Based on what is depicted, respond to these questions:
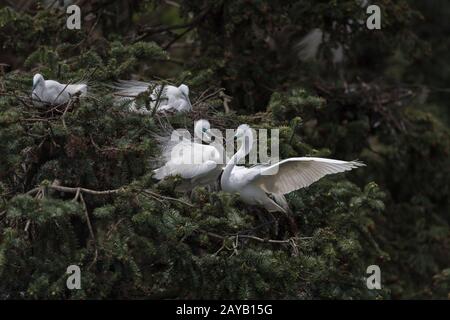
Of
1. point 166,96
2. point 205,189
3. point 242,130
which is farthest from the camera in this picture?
point 166,96

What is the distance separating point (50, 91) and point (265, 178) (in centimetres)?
114

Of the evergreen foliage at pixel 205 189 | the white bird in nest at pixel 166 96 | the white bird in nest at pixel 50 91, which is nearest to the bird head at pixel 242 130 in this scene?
the evergreen foliage at pixel 205 189

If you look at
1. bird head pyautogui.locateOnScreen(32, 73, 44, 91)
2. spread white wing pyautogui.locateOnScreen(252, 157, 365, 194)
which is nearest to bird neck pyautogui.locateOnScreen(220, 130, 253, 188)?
spread white wing pyautogui.locateOnScreen(252, 157, 365, 194)

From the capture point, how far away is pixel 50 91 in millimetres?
4262

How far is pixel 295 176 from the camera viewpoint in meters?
4.18

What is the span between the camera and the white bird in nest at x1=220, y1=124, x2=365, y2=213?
4117mm

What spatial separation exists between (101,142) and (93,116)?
5.2 inches

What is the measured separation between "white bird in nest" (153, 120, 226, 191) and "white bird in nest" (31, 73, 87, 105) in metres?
0.51

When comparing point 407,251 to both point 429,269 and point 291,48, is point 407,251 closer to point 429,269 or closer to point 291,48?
point 429,269

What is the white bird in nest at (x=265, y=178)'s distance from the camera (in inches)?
162

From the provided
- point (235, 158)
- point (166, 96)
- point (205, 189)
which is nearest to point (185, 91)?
point (166, 96)

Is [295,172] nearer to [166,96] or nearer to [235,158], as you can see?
[235,158]

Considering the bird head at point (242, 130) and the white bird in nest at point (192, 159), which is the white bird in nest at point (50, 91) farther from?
the bird head at point (242, 130)

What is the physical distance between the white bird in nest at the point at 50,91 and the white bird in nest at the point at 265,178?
816 millimetres
